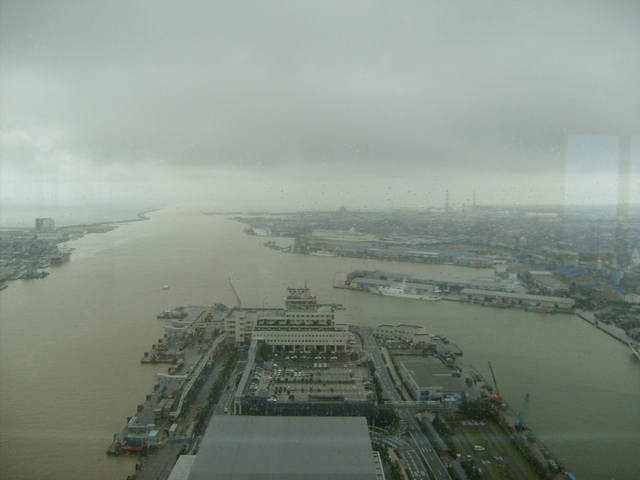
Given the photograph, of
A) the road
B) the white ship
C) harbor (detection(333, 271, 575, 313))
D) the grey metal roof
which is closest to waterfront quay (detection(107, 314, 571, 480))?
the road

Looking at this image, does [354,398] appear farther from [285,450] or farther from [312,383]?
[285,450]

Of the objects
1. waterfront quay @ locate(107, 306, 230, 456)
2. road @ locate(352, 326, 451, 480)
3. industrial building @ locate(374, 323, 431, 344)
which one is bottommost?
road @ locate(352, 326, 451, 480)

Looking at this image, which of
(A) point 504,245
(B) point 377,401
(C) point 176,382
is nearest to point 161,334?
(C) point 176,382

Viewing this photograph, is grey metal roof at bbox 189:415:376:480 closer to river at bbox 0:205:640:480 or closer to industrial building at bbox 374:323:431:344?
river at bbox 0:205:640:480

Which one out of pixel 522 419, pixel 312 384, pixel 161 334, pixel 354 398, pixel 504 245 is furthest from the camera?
pixel 504 245

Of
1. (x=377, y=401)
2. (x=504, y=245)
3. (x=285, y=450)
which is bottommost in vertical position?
(x=377, y=401)

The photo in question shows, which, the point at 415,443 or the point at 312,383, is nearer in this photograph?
the point at 415,443

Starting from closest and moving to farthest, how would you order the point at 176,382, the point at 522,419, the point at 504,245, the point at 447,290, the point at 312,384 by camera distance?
the point at 522,419 < the point at 312,384 < the point at 176,382 < the point at 447,290 < the point at 504,245
